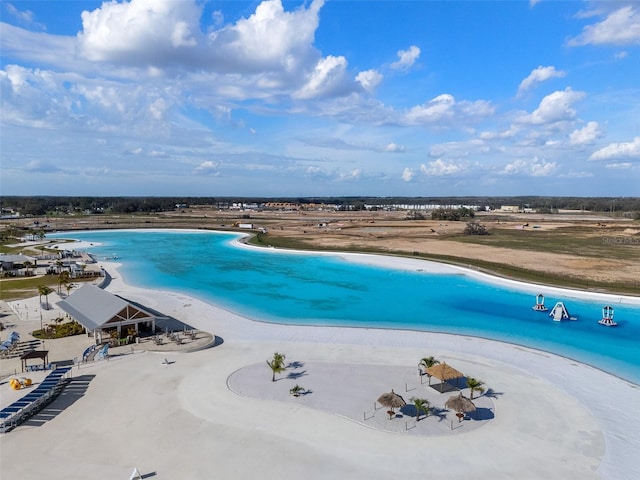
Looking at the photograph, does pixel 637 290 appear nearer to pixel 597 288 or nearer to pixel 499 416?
pixel 597 288

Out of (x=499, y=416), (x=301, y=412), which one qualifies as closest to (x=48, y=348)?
(x=301, y=412)

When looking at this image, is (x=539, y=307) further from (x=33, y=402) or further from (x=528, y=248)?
(x=528, y=248)

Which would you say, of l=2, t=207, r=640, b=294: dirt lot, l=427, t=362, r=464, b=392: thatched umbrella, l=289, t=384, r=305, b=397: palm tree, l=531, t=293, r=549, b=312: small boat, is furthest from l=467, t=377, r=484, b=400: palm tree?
l=2, t=207, r=640, b=294: dirt lot

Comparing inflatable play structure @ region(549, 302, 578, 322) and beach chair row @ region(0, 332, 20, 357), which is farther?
inflatable play structure @ region(549, 302, 578, 322)

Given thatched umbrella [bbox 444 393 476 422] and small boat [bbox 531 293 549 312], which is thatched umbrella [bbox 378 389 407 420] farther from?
small boat [bbox 531 293 549 312]

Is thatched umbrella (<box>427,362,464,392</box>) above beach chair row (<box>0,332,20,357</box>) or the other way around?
above

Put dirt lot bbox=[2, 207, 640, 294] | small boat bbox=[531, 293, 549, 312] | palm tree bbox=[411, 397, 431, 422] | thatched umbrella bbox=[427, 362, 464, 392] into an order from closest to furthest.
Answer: palm tree bbox=[411, 397, 431, 422]
thatched umbrella bbox=[427, 362, 464, 392]
small boat bbox=[531, 293, 549, 312]
dirt lot bbox=[2, 207, 640, 294]
